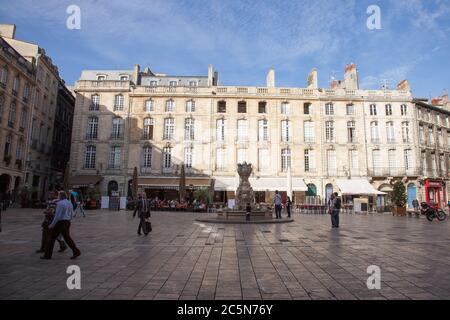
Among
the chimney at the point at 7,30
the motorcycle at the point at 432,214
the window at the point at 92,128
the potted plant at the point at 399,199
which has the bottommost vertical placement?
the motorcycle at the point at 432,214

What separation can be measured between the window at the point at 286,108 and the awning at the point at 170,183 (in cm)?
1084

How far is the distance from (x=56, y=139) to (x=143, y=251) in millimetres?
33008

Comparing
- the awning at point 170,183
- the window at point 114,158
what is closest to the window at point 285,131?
the awning at point 170,183

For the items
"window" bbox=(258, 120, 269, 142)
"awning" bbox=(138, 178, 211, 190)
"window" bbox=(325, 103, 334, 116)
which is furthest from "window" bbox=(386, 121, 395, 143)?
"awning" bbox=(138, 178, 211, 190)

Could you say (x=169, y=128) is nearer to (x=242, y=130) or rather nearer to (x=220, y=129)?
(x=220, y=129)

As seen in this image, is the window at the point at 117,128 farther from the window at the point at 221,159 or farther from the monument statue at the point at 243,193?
the monument statue at the point at 243,193

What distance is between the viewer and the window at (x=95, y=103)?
106 ft

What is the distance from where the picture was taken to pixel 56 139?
34.8 m

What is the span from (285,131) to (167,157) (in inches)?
495

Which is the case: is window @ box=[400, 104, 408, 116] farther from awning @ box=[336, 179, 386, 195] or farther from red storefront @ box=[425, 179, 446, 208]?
awning @ box=[336, 179, 386, 195]

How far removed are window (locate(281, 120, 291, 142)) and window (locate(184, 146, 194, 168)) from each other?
955 centimetres
